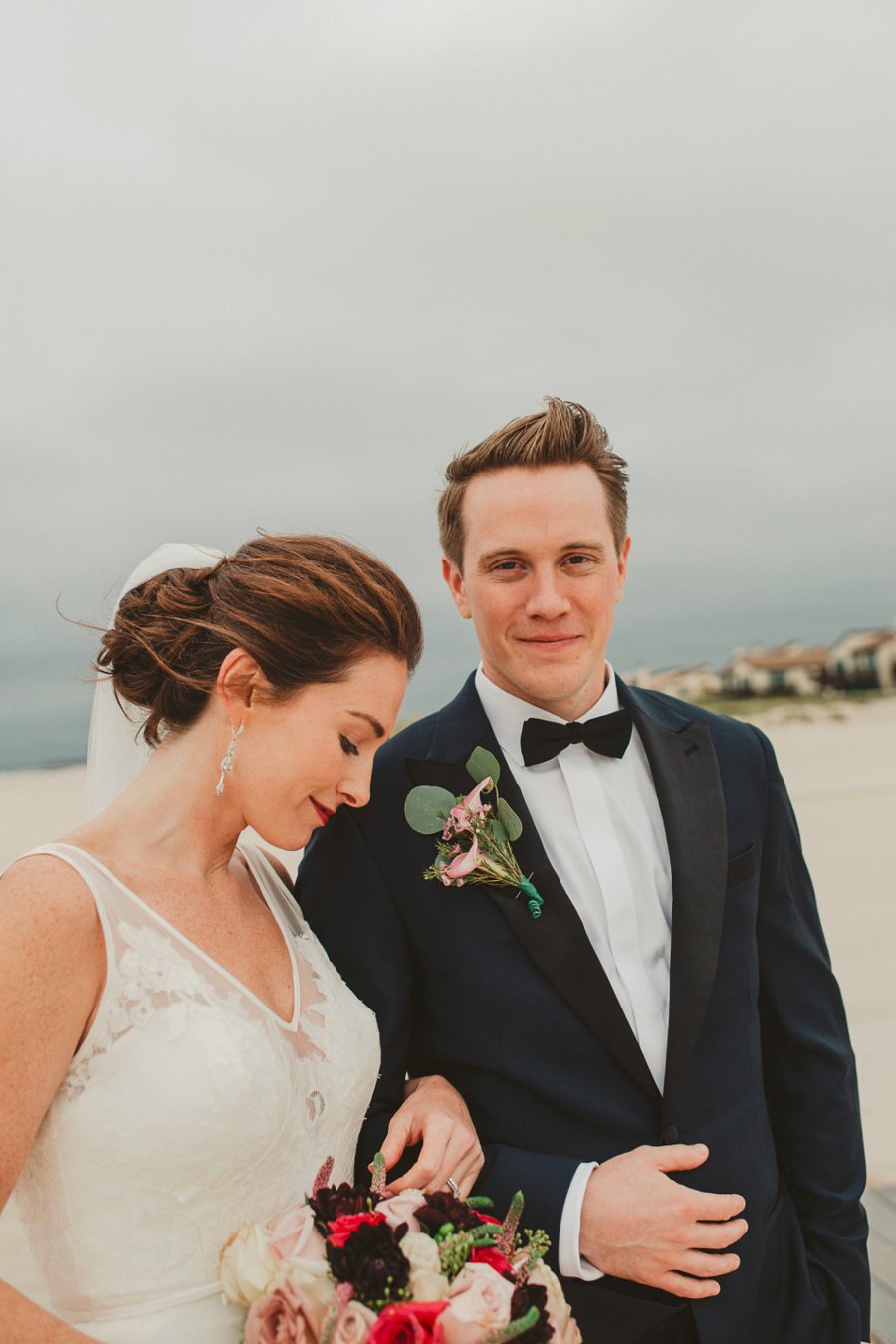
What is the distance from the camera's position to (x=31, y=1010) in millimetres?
1676

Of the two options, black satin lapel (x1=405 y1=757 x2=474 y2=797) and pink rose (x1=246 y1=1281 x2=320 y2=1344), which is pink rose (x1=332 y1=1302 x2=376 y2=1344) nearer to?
pink rose (x1=246 y1=1281 x2=320 y2=1344)

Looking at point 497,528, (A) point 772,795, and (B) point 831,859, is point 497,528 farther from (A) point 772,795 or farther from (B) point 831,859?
(B) point 831,859

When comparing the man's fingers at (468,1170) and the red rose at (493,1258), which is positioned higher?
the red rose at (493,1258)

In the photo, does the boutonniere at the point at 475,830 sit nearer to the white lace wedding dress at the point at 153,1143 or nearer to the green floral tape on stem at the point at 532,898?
the green floral tape on stem at the point at 532,898

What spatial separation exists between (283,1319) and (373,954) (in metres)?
0.97

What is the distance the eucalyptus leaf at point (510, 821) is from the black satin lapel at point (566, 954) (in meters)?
0.04

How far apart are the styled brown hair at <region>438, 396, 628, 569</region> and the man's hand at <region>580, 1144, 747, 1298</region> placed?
55.2 inches

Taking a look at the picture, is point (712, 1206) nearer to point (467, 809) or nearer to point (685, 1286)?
point (685, 1286)

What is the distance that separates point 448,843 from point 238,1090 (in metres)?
0.67

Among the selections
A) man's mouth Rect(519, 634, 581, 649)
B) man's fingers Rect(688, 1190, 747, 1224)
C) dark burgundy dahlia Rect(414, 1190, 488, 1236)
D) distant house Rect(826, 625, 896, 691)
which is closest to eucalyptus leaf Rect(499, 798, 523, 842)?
man's mouth Rect(519, 634, 581, 649)

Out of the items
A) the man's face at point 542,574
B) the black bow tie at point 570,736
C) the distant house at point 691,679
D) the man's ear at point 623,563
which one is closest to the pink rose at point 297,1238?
the black bow tie at point 570,736

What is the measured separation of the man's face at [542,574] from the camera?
99.9 inches

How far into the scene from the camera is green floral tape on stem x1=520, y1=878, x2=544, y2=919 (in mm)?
2297

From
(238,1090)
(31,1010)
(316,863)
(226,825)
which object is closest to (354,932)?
(316,863)
